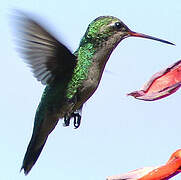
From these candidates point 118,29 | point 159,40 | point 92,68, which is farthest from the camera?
point 92,68

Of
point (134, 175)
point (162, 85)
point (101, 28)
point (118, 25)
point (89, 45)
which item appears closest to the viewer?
point (134, 175)

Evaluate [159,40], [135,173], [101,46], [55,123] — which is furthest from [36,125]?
[135,173]

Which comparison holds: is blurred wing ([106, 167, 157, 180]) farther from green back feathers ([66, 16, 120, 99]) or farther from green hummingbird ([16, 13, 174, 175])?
green back feathers ([66, 16, 120, 99])

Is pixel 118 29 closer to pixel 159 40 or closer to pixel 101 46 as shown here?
pixel 101 46

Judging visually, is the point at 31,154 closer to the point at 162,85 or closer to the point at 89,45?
the point at 89,45

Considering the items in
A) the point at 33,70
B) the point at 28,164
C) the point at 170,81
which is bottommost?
the point at 28,164

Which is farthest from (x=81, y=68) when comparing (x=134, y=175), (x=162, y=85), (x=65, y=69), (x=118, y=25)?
(x=134, y=175)

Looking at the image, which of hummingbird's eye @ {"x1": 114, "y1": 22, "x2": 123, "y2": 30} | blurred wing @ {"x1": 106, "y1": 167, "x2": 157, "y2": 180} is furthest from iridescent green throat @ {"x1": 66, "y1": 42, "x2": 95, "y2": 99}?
blurred wing @ {"x1": 106, "y1": 167, "x2": 157, "y2": 180}
